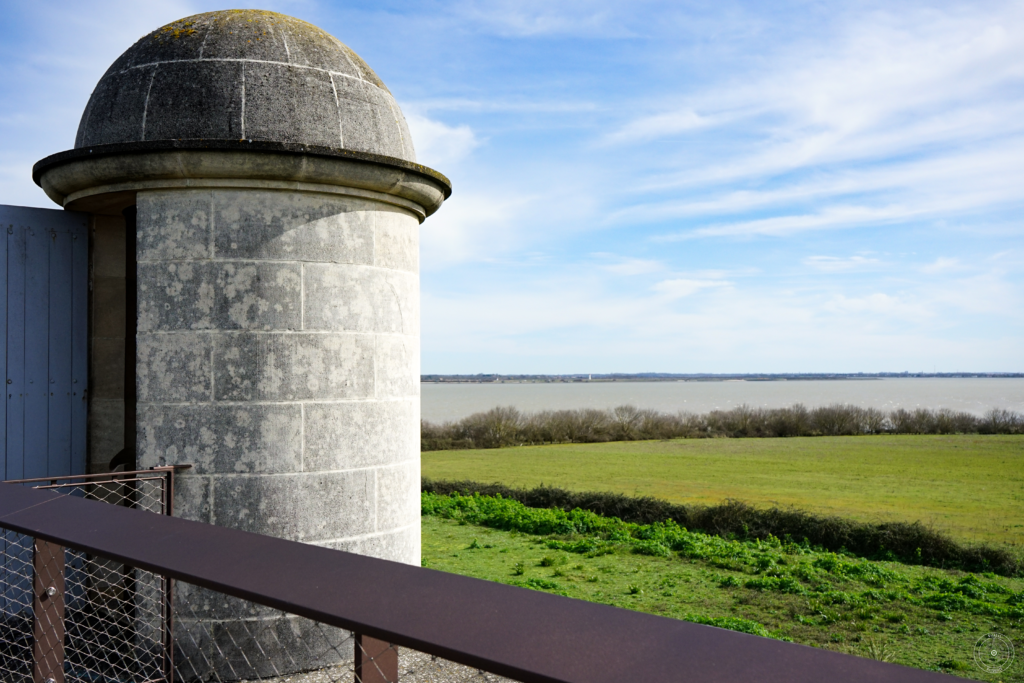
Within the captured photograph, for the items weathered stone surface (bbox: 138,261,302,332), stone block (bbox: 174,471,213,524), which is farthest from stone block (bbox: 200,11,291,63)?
stone block (bbox: 174,471,213,524)

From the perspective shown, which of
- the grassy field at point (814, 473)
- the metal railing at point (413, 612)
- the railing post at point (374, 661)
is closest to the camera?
the metal railing at point (413, 612)

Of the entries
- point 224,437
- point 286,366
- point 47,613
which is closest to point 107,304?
A: point 224,437

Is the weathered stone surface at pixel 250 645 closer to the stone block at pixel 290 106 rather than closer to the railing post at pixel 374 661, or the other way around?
the stone block at pixel 290 106

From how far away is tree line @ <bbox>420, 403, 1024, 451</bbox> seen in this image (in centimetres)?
3478

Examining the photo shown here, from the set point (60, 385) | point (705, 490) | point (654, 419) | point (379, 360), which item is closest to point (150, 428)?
point (60, 385)

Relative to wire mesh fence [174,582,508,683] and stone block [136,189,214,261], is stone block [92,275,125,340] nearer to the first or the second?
stone block [136,189,214,261]

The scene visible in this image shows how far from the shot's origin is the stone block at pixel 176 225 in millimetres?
5805

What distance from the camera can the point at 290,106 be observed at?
6.00 metres

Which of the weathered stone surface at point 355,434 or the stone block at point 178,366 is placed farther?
the weathered stone surface at point 355,434

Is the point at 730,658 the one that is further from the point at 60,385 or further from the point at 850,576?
the point at 850,576

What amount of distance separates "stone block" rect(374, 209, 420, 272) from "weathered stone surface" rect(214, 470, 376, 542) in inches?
69.9

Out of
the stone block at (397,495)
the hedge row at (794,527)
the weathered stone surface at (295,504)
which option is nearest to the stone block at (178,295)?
the weathered stone surface at (295,504)

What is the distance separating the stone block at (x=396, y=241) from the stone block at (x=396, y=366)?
2.09 feet

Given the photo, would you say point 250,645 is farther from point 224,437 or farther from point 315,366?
point 315,366
